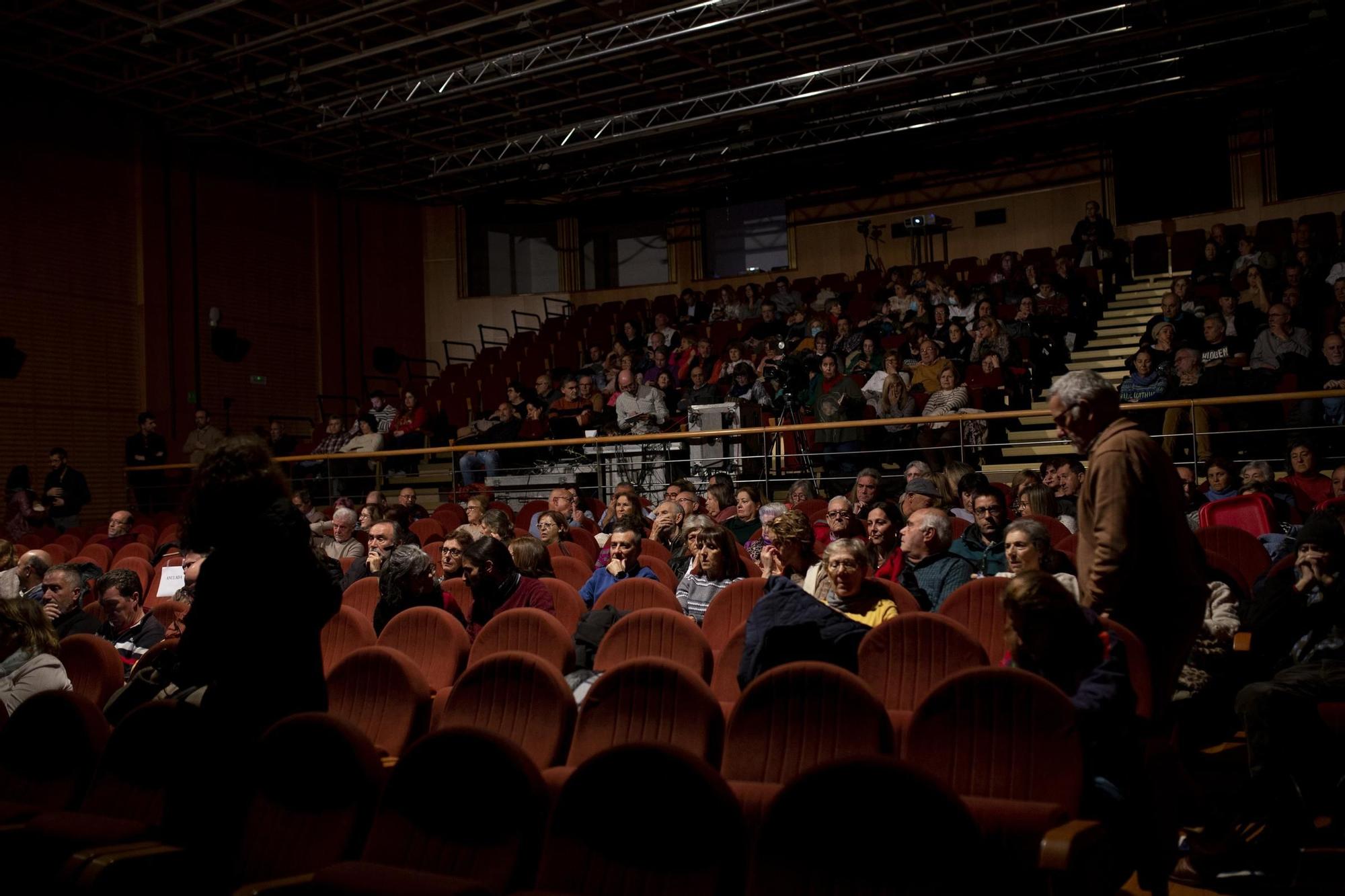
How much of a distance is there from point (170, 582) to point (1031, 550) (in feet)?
14.5

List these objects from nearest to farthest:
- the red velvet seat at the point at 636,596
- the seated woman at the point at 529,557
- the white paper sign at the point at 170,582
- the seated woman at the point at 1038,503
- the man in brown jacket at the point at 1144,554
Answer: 1. the man in brown jacket at the point at 1144,554
2. the red velvet seat at the point at 636,596
3. the seated woman at the point at 529,557
4. the seated woman at the point at 1038,503
5. the white paper sign at the point at 170,582

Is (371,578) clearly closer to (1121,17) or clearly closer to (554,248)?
(1121,17)

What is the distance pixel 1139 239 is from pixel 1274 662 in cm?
953

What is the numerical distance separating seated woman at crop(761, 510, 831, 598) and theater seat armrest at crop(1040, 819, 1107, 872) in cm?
177

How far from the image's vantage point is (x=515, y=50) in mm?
9820

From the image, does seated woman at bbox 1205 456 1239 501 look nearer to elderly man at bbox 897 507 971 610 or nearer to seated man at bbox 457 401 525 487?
elderly man at bbox 897 507 971 610

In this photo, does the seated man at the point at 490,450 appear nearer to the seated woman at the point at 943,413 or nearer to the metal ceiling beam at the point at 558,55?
the metal ceiling beam at the point at 558,55

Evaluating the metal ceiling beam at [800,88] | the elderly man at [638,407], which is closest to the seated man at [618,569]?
the elderly man at [638,407]

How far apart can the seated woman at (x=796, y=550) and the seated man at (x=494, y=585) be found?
998mm

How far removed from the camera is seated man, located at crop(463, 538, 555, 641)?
14.0 ft

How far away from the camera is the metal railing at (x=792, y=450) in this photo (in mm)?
6547

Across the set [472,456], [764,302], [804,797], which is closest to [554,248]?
[764,302]

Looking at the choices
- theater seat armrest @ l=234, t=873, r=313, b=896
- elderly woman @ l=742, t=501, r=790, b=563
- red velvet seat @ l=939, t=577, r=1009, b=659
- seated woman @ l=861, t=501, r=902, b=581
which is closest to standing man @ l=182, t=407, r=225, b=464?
elderly woman @ l=742, t=501, r=790, b=563

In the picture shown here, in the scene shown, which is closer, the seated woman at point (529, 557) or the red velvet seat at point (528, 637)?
the red velvet seat at point (528, 637)
